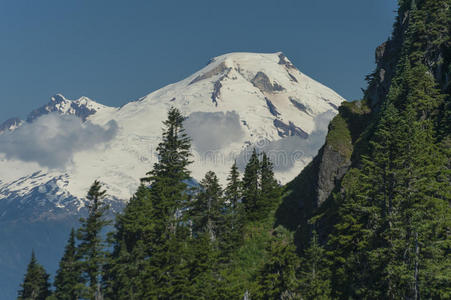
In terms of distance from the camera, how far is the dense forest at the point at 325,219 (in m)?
32.0

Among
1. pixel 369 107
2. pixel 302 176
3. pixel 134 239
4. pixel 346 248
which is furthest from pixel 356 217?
pixel 302 176

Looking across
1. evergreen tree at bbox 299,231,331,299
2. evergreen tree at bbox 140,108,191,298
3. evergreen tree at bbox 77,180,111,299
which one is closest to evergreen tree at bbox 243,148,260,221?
evergreen tree at bbox 140,108,191,298

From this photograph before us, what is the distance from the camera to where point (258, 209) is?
93188 millimetres

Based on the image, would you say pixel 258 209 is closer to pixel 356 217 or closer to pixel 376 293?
pixel 356 217

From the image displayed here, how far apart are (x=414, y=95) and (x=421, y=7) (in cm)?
2831

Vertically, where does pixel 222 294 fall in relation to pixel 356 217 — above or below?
below

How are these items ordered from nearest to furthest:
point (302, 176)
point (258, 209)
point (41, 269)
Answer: point (41, 269), point (258, 209), point (302, 176)

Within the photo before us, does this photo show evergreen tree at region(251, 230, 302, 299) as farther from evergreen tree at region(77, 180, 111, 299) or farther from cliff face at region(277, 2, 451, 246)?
cliff face at region(277, 2, 451, 246)

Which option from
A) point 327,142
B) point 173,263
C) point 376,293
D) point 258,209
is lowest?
point 376,293

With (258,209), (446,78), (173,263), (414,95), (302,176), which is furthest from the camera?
(302,176)

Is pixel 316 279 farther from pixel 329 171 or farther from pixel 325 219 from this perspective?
pixel 329 171

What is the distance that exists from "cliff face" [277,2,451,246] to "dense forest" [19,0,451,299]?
23 cm

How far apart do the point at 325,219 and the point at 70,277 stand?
32.7m

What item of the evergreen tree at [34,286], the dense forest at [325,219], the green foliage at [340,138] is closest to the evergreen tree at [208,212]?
the dense forest at [325,219]
